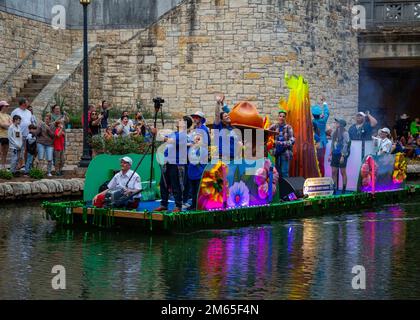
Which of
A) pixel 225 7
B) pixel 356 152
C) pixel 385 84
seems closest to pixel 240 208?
pixel 356 152

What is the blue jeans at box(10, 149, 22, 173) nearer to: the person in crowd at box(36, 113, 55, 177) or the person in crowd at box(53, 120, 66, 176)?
the person in crowd at box(36, 113, 55, 177)

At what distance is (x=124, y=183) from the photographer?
52.4 ft

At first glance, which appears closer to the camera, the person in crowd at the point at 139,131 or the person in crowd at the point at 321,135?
the person in crowd at the point at 321,135

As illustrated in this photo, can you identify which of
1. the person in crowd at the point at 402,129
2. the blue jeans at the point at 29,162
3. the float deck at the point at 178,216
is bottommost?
the float deck at the point at 178,216

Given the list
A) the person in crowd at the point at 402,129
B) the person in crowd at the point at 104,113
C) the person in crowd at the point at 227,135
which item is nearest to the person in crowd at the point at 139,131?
the person in crowd at the point at 104,113

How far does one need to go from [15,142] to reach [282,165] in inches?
246

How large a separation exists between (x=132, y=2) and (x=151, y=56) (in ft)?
11.5

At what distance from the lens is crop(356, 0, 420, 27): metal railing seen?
36.1 m

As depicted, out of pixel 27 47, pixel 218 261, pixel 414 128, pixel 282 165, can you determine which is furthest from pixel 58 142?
pixel 414 128

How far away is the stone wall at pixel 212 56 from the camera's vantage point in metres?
32.2

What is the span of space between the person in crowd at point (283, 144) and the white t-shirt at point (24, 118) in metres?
6.65

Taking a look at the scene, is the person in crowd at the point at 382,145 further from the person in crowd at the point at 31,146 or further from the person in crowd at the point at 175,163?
the person in crowd at the point at 31,146

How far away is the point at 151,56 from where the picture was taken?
32.6 m
